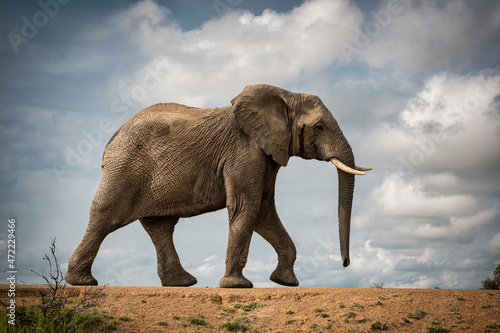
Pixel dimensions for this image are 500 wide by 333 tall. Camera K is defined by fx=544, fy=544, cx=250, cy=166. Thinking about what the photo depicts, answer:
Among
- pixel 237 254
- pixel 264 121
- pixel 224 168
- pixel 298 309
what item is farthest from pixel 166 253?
pixel 298 309

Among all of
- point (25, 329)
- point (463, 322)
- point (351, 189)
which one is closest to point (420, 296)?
point (463, 322)

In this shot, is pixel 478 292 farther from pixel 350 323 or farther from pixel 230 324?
pixel 230 324

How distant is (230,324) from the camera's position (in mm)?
9922

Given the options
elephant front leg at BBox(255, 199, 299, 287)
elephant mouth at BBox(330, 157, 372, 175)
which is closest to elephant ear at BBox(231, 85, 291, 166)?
elephant mouth at BBox(330, 157, 372, 175)

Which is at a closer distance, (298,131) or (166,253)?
(298,131)

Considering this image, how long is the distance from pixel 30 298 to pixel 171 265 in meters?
3.65

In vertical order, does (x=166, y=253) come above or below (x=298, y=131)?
below

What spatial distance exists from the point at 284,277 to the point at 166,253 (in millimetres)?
3160

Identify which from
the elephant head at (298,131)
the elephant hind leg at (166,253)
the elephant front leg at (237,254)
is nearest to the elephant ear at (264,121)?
the elephant head at (298,131)

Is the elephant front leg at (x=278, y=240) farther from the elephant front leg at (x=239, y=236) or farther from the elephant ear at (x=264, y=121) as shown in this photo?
the elephant ear at (x=264, y=121)

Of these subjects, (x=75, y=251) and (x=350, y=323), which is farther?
(x=75, y=251)

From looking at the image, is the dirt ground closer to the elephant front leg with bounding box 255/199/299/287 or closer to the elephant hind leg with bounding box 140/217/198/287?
the elephant front leg with bounding box 255/199/299/287

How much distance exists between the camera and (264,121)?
1262 centimetres

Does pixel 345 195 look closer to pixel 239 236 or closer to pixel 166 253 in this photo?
pixel 239 236
